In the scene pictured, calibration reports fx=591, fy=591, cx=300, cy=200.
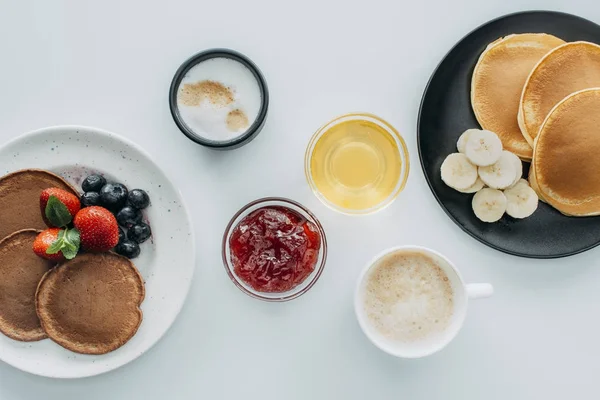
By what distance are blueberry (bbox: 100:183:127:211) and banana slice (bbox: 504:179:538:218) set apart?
3.43 ft

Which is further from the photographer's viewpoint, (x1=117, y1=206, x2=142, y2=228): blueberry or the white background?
the white background

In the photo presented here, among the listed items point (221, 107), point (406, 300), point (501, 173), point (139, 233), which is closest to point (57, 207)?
point (139, 233)

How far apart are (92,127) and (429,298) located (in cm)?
103

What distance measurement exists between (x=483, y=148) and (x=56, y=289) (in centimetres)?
122

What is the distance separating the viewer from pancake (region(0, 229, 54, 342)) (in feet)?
5.23

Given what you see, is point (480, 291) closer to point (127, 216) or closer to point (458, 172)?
point (458, 172)

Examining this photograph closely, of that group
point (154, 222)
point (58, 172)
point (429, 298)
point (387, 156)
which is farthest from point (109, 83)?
point (429, 298)

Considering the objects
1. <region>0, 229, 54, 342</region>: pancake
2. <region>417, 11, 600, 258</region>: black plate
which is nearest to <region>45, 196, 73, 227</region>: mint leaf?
<region>0, 229, 54, 342</region>: pancake

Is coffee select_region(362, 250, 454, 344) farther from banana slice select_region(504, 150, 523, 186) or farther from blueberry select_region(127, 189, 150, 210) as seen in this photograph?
blueberry select_region(127, 189, 150, 210)

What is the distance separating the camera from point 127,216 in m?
1.59

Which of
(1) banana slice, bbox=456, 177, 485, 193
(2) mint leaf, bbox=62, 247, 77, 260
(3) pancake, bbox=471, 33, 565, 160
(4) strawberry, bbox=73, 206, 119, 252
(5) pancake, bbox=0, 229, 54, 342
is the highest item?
(3) pancake, bbox=471, 33, 565, 160

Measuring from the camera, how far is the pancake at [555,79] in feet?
5.16

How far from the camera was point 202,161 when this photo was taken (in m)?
1.69

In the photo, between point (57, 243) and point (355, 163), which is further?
point (355, 163)
